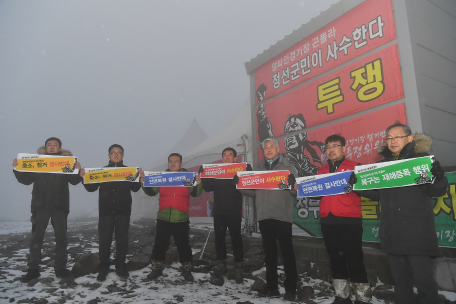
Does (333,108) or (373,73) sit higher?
(373,73)

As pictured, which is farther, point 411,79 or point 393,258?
point 411,79

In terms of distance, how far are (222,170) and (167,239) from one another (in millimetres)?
1361

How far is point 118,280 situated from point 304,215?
376 centimetres

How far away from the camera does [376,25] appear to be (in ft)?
16.3

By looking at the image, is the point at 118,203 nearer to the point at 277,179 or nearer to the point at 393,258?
the point at 277,179

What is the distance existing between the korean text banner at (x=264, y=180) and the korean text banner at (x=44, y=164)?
266cm

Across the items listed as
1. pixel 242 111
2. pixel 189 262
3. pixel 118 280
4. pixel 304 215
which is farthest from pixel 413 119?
pixel 242 111

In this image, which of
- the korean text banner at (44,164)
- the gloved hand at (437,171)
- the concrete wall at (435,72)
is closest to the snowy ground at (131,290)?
the korean text banner at (44,164)

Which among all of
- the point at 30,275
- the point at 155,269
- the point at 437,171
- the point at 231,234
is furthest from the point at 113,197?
the point at 437,171

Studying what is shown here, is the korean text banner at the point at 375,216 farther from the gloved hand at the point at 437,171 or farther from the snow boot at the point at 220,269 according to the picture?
the snow boot at the point at 220,269

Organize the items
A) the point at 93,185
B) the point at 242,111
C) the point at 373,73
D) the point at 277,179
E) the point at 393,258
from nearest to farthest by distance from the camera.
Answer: the point at 393,258, the point at 277,179, the point at 93,185, the point at 373,73, the point at 242,111

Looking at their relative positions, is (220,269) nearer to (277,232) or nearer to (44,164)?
(277,232)

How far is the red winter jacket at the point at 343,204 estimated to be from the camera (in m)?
2.78

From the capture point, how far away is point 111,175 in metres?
4.08
